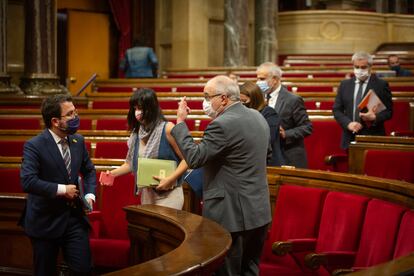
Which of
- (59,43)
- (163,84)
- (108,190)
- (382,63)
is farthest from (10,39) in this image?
(108,190)

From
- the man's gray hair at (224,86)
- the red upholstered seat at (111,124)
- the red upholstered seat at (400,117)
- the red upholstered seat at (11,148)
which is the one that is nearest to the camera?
the man's gray hair at (224,86)

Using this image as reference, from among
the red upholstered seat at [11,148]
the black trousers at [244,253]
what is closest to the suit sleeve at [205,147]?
the black trousers at [244,253]

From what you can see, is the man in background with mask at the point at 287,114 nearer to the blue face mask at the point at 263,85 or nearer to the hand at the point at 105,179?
the blue face mask at the point at 263,85

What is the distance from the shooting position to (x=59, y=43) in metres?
13.9

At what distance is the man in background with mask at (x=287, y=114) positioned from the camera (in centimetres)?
543

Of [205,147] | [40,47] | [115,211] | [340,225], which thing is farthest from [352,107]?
[40,47]

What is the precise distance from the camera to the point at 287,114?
18.0ft

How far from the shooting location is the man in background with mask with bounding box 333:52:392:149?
19.3ft

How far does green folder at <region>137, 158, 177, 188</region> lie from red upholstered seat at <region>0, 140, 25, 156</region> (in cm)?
260

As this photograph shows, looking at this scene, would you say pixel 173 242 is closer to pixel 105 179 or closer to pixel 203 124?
pixel 105 179

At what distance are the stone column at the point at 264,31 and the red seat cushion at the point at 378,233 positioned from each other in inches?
463

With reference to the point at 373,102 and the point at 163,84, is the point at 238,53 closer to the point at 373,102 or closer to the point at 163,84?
the point at 163,84

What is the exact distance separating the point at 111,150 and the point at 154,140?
2006mm

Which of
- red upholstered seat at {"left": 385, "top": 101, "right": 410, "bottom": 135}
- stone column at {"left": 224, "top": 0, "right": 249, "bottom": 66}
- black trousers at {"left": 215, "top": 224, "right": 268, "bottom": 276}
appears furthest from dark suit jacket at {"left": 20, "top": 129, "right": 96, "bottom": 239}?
stone column at {"left": 224, "top": 0, "right": 249, "bottom": 66}
